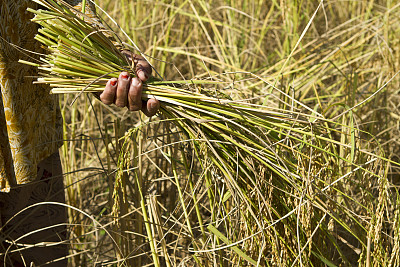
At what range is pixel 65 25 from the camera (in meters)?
0.93

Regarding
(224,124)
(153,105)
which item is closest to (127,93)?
(153,105)

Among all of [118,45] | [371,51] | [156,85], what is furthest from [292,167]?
[371,51]

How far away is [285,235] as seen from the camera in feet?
3.42

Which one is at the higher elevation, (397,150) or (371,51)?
(371,51)

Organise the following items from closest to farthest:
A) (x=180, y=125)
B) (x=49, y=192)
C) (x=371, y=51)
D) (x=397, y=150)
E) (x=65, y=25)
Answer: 1. (x=65, y=25)
2. (x=180, y=125)
3. (x=49, y=192)
4. (x=397, y=150)
5. (x=371, y=51)

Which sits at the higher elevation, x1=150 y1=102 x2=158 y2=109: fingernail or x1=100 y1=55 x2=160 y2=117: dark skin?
x1=100 y1=55 x2=160 y2=117: dark skin

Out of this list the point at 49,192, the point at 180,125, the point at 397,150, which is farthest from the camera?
the point at 397,150

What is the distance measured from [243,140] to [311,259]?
1.19 feet

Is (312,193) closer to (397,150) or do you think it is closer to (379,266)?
(379,266)

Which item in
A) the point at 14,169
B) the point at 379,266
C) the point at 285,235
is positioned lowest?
the point at 379,266

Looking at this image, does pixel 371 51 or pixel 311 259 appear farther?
pixel 371 51

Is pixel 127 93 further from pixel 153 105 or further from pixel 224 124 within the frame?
pixel 224 124

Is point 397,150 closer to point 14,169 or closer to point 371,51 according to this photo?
point 371,51

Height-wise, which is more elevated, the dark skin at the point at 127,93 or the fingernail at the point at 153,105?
the dark skin at the point at 127,93
